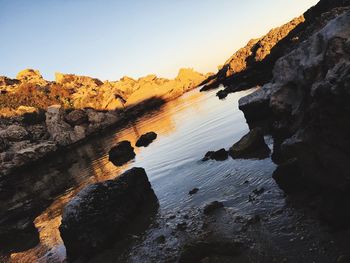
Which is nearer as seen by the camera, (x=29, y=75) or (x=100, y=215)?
(x=100, y=215)

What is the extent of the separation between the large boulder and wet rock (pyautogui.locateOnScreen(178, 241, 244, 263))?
5.51m

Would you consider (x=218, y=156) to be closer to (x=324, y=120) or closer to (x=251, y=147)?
(x=251, y=147)

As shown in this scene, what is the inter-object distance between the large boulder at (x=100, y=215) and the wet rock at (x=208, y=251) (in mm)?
5511

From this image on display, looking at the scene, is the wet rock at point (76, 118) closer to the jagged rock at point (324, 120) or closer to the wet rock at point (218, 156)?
the wet rock at point (218, 156)

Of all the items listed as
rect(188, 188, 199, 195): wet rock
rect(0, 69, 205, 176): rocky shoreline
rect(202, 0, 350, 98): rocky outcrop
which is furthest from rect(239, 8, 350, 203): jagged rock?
rect(0, 69, 205, 176): rocky shoreline

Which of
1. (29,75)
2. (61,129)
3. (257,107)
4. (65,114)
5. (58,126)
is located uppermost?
(29,75)

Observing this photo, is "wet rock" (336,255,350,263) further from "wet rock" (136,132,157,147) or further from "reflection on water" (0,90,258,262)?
"wet rock" (136,132,157,147)

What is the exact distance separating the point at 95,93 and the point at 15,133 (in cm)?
4019

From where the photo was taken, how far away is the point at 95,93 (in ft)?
405

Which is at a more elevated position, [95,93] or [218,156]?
[95,93]

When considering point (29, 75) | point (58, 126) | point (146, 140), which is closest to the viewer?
point (146, 140)

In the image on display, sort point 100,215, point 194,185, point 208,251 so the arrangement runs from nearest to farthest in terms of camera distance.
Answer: point 208,251
point 100,215
point 194,185

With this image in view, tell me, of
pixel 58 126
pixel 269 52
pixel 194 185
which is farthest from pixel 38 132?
pixel 194 185

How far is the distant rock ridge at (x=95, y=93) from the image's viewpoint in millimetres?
120106
